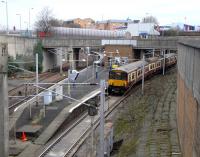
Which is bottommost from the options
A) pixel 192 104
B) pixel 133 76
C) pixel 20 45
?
pixel 133 76

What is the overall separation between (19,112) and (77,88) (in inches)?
355

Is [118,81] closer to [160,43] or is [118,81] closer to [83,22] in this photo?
[160,43]

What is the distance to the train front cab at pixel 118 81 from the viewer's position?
32.7 metres

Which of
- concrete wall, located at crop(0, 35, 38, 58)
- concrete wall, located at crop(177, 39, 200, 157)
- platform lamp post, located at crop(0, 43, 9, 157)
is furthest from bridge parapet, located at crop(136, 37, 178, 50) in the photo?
concrete wall, located at crop(177, 39, 200, 157)

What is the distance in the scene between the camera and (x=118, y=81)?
3291 cm

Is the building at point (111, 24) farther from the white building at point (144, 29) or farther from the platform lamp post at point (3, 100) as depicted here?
the platform lamp post at point (3, 100)

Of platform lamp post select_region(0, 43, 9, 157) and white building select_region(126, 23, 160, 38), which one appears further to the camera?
white building select_region(126, 23, 160, 38)

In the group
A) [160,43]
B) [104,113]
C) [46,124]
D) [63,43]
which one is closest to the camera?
[46,124]

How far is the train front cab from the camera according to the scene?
32.7m

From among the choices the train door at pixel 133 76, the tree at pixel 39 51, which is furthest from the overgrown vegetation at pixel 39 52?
the train door at pixel 133 76

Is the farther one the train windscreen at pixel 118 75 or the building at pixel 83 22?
the building at pixel 83 22

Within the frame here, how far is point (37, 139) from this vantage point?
1925 cm

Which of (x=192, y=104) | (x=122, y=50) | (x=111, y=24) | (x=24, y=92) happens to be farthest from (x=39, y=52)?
(x=111, y=24)

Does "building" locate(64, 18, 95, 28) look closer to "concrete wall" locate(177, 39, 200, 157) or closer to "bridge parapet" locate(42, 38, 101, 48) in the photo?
"bridge parapet" locate(42, 38, 101, 48)
